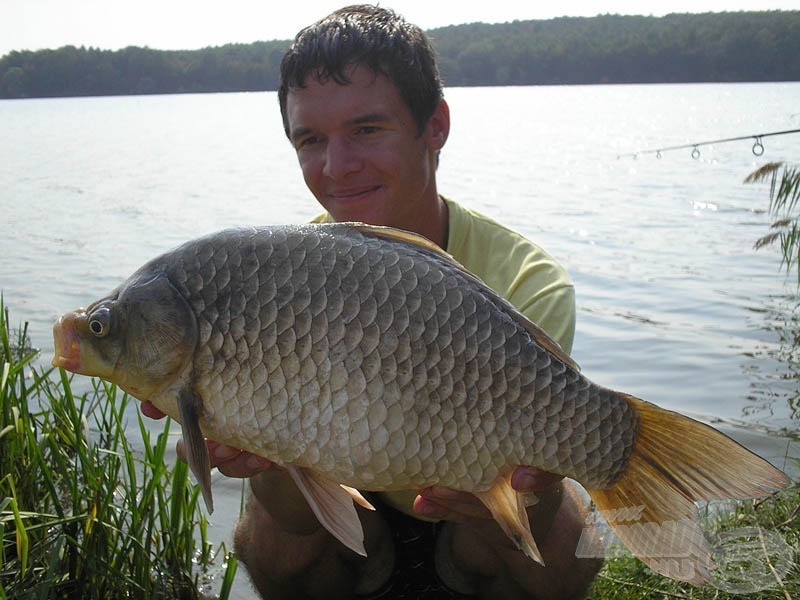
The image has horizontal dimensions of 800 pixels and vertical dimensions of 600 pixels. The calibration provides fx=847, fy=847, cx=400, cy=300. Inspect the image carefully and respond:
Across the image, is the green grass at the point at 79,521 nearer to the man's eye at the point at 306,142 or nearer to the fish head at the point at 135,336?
the fish head at the point at 135,336

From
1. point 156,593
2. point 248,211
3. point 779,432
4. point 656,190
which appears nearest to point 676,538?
point 156,593

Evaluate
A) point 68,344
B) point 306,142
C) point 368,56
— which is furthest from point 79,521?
point 368,56

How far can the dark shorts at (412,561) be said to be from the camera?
241 centimetres

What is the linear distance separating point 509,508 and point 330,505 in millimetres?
322

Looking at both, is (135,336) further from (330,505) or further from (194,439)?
(330,505)

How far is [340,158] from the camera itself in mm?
2318

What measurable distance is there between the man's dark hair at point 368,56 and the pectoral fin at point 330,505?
1.23 metres

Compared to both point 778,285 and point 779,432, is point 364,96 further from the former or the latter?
point 778,285

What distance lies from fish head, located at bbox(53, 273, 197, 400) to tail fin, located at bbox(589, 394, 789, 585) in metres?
0.78

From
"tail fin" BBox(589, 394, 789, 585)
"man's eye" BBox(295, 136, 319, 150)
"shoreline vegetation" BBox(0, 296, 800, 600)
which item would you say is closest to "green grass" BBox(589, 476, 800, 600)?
"shoreline vegetation" BBox(0, 296, 800, 600)

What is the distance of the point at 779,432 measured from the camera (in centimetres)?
430

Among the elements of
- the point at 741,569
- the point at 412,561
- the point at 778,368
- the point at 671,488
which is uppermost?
the point at 671,488

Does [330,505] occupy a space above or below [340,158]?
below

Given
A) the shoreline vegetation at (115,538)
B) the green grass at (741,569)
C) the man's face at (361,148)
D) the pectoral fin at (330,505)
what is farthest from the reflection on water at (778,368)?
the pectoral fin at (330,505)
